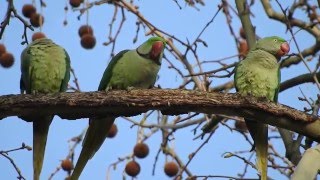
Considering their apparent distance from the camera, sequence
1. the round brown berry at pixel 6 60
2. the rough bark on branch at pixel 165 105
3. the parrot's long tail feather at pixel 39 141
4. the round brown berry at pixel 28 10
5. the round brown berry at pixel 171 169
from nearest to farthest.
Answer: the rough bark on branch at pixel 165 105 → the parrot's long tail feather at pixel 39 141 → the round brown berry at pixel 6 60 → the round brown berry at pixel 171 169 → the round brown berry at pixel 28 10

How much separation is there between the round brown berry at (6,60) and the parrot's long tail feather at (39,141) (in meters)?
1.59

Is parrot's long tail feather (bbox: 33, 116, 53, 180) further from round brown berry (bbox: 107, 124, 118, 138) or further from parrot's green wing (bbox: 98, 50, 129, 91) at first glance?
round brown berry (bbox: 107, 124, 118, 138)

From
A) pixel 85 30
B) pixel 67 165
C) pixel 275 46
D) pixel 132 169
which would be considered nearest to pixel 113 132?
pixel 132 169

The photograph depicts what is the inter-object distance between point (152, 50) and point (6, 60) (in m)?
1.86

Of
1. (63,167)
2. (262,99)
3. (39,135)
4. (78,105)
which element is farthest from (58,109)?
(63,167)

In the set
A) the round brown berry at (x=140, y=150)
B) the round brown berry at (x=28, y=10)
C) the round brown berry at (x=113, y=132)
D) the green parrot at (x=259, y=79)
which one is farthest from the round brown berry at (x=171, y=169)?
the round brown berry at (x=28, y=10)

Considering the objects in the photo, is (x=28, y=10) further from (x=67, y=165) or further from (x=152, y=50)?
(x=152, y=50)

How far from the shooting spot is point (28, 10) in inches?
236

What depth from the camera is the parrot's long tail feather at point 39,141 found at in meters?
4.30

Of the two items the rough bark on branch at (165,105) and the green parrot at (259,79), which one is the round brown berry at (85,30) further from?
the rough bark on branch at (165,105)

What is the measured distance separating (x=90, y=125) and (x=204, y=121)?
1690 millimetres

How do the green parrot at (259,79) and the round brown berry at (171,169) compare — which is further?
the round brown berry at (171,169)

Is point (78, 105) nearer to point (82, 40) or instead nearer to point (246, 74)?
point (246, 74)

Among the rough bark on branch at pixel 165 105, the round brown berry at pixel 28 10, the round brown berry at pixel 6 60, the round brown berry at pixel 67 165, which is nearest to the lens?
the rough bark on branch at pixel 165 105
